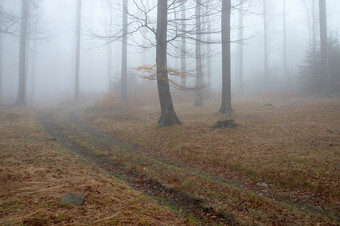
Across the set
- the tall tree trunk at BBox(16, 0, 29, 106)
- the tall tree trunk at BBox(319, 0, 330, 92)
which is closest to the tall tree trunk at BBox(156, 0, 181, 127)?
the tall tree trunk at BBox(319, 0, 330, 92)

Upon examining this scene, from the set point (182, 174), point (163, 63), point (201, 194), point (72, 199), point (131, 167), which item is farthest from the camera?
point (163, 63)

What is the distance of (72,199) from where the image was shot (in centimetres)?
A: 371

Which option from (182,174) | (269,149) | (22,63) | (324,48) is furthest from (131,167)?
(22,63)

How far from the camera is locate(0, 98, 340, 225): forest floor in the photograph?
373 centimetres

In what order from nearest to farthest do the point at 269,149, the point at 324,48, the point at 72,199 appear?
the point at 72,199
the point at 269,149
the point at 324,48

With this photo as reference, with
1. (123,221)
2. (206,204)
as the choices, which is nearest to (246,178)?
(206,204)

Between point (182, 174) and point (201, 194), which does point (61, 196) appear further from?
point (182, 174)

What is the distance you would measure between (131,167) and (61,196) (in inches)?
104

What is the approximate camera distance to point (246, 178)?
19.5ft

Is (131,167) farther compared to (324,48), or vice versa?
(324,48)

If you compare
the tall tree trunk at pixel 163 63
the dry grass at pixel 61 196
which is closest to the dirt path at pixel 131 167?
the dry grass at pixel 61 196

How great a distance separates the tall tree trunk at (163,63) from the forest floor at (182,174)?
2.29 ft

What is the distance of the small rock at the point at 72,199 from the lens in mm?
3609

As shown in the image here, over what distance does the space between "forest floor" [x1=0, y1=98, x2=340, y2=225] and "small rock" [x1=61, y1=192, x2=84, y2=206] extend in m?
0.13
